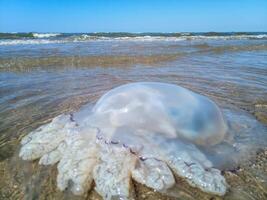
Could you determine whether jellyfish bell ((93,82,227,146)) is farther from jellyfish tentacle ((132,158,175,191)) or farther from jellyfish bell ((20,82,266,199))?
jellyfish tentacle ((132,158,175,191))

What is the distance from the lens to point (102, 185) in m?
2.05

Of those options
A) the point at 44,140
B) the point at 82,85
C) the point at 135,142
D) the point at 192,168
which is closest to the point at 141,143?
the point at 135,142

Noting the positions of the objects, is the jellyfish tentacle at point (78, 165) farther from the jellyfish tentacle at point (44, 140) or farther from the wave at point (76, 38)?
the wave at point (76, 38)

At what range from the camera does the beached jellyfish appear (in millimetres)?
2113

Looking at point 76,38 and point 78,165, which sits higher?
point 78,165

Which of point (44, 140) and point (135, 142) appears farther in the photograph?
point (44, 140)

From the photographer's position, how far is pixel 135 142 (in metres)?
2.35

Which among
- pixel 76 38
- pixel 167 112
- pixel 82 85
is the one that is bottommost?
pixel 76 38

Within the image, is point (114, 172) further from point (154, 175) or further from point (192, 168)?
point (192, 168)

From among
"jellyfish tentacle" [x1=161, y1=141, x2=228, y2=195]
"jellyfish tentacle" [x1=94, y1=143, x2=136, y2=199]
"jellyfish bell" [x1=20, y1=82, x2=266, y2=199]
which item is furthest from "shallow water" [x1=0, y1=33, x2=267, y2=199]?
"jellyfish tentacle" [x1=94, y1=143, x2=136, y2=199]

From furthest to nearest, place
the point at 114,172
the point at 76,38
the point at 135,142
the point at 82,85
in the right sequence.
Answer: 1. the point at 76,38
2. the point at 82,85
3. the point at 135,142
4. the point at 114,172

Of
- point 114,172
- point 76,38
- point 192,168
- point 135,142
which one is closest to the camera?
point 114,172

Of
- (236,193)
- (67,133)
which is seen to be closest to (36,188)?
(67,133)

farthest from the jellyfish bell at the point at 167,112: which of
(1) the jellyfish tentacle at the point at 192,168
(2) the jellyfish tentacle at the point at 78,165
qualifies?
(2) the jellyfish tentacle at the point at 78,165
